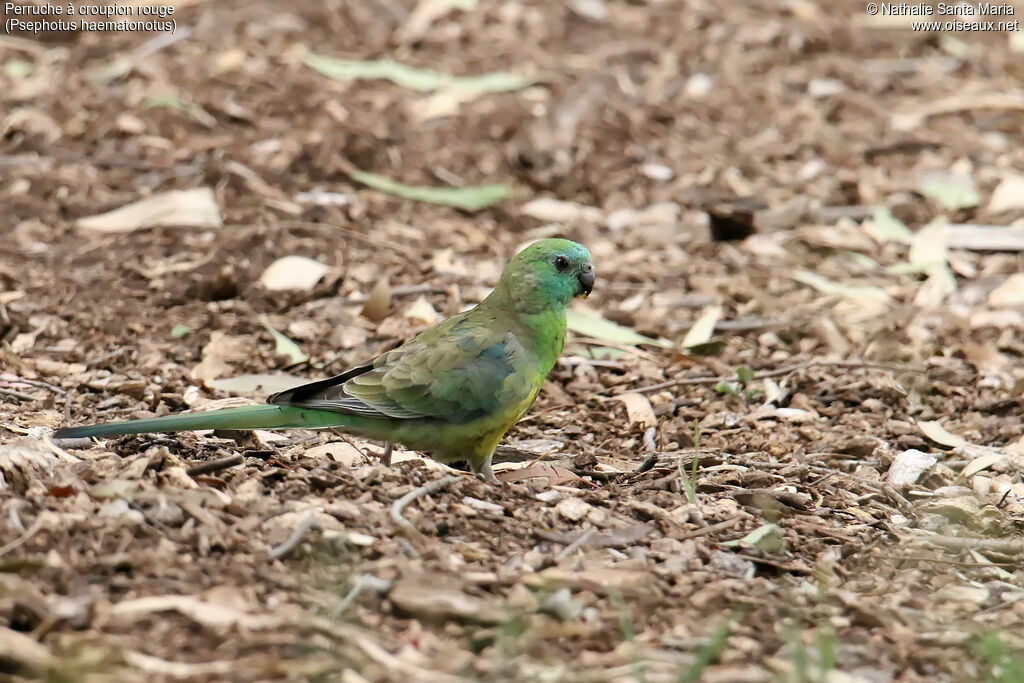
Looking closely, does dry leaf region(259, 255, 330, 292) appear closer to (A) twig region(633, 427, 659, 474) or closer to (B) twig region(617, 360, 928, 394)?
(B) twig region(617, 360, 928, 394)

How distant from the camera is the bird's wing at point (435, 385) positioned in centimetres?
442

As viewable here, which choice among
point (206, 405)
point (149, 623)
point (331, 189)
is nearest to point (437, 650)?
point (149, 623)

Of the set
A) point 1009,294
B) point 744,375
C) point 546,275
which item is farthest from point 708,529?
point 1009,294

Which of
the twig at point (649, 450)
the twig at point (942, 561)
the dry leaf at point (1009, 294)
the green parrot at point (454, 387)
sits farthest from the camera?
the dry leaf at point (1009, 294)

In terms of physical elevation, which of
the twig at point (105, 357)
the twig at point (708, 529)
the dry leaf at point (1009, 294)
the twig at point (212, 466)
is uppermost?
the dry leaf at point (1009, 294)

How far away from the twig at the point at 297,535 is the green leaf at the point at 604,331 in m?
2.47

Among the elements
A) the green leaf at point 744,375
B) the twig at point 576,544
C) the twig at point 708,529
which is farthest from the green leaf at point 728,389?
the twig at point 576,544

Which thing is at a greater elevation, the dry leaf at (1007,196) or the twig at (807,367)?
the dry leaf at (1007,196)

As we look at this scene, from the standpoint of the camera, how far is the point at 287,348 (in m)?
5.60

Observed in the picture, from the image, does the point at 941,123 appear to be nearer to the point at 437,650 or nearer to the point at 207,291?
the point at 207,291

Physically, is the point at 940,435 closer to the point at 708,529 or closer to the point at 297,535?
the point at 708,529

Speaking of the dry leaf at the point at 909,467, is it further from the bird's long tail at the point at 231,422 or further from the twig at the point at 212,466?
the twig at the point at 212,466

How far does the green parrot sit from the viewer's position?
14.5ft

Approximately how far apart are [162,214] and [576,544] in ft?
12.2
